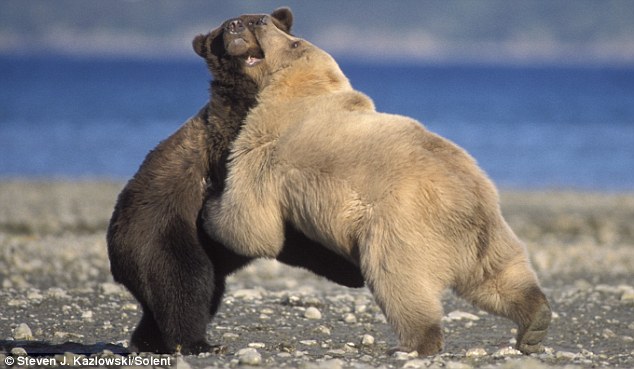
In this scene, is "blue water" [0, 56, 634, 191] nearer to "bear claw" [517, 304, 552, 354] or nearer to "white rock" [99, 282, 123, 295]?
"white rock" [99, 282, 123, 295]

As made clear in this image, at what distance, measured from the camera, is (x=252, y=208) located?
7312 millimetres

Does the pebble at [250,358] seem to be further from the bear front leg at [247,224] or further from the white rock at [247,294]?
the white rock at [247,294]

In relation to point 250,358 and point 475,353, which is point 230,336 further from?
point 475,353

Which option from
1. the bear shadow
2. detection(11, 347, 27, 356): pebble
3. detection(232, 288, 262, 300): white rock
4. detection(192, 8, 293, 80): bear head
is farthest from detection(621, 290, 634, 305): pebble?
detection(11, 347, 27, 356): pebble

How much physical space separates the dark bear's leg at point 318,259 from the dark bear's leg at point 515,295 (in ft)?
2.67

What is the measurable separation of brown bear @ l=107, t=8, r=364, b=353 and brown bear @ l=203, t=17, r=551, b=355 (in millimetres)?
215

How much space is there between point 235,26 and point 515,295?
256 cm

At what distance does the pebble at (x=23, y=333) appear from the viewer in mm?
8438

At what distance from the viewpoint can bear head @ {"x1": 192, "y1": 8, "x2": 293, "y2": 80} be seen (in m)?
7.94

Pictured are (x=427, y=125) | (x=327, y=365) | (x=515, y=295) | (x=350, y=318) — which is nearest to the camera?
(x=327, y=365)

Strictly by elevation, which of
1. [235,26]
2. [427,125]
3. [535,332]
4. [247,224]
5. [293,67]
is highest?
[427,125]

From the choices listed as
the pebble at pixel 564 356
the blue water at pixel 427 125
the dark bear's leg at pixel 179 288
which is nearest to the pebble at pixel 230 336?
the dark bear's leg at pixel 179 288

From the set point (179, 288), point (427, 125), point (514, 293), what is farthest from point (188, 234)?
point (427, 125)

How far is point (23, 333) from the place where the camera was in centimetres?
848
